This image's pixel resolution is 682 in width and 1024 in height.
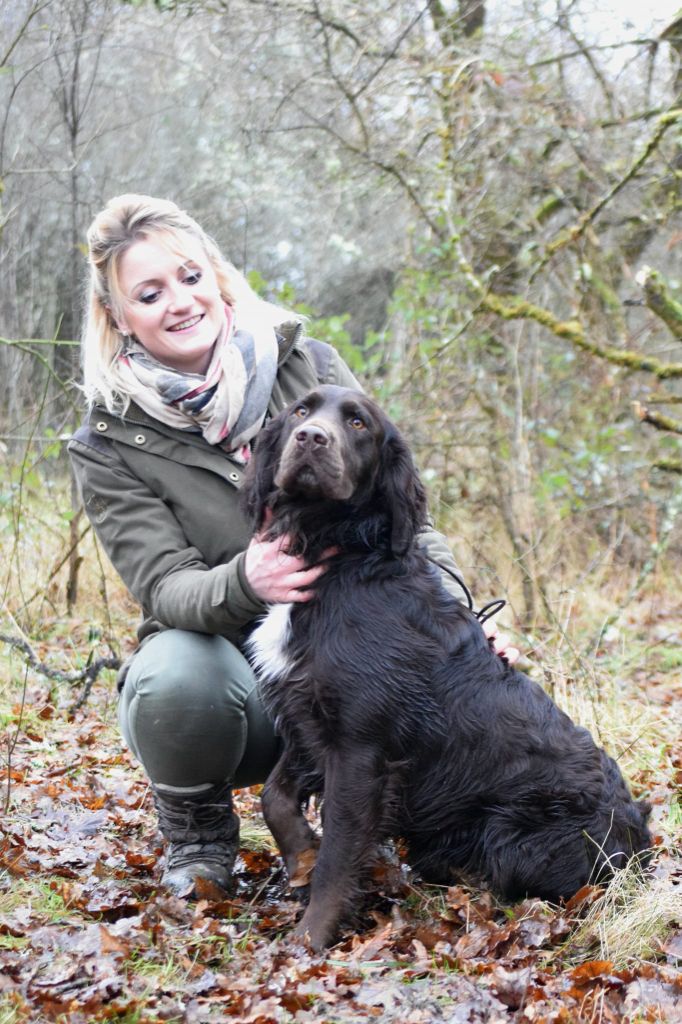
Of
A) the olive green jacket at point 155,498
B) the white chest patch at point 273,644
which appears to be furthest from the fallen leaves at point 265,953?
the olive green jacket at point 155,498

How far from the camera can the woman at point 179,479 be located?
326cm

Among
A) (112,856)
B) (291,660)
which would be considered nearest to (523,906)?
(291,660)

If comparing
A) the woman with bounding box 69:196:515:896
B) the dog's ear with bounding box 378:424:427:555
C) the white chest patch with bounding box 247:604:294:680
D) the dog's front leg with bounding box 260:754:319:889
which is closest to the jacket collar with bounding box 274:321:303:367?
the woman with bounding box 69:196:515:896

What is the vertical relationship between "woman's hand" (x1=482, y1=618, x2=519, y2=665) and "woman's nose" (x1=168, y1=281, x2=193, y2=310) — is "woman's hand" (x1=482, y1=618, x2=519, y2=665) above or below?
below

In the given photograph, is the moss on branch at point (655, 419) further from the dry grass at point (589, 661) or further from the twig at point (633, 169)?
the twig at point (633, 169)

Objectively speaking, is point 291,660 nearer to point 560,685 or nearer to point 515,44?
point 560,685

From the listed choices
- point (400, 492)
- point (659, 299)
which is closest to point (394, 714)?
point (400, 492)

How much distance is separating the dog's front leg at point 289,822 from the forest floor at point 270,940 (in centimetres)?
14

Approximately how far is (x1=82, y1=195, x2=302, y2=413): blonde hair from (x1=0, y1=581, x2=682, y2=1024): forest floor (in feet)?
4.75

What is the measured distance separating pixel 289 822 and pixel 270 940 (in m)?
0.38

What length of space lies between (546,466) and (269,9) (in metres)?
3.55

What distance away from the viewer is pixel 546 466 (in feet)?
24.8

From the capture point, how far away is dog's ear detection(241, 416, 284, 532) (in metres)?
3.16

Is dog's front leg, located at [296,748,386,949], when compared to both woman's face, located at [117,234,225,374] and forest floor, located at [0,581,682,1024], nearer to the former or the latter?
forest floor, located at [0,581,682,1024]
